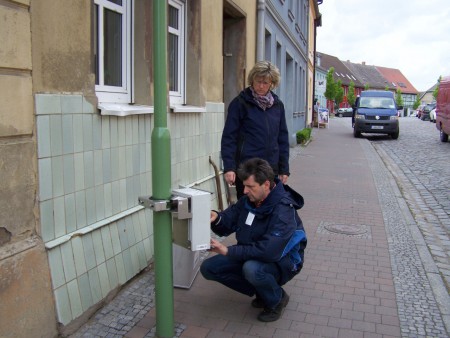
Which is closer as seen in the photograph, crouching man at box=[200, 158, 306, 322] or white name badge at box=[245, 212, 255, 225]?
crouching man at box=[200, 158, 306, 322]

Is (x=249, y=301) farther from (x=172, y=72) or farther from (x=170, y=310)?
(x=172, y=72)

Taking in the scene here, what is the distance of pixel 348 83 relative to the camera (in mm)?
90250

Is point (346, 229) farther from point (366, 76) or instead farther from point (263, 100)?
point (366, 76)

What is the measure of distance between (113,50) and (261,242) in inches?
90.9

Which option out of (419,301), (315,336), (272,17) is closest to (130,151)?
(315,336)

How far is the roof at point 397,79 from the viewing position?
114m

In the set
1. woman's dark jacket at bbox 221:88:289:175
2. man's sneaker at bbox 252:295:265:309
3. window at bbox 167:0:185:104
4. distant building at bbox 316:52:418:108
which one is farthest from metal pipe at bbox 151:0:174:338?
distant building at bbox 316:52:418:108

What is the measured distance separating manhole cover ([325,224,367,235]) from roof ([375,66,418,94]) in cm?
11027

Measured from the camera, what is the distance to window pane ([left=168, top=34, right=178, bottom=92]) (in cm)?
619

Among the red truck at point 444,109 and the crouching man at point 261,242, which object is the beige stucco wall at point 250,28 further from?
the red truck at point 444,109

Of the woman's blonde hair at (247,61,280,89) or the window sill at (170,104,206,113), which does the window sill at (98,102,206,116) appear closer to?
the window sill at (170,104,206,113)

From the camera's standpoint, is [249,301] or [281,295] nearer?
[281,295]

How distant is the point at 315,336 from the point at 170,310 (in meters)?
1.06

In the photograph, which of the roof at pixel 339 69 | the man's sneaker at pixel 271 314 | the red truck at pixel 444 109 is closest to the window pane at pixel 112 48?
the man's sneaker at pixel 271 314
